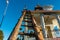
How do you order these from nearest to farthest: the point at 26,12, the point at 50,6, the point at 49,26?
the point at 26,12
the point at 50,6
the point at 49,26

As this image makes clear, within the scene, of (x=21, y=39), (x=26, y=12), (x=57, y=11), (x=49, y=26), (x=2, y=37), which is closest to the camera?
(x=26, y=12)

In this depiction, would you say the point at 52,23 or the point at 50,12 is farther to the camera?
A: the point at 52,23

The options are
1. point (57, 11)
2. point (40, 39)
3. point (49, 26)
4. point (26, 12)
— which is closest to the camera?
point (40, 39)

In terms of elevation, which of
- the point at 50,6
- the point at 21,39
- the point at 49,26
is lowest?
the point at 21,39

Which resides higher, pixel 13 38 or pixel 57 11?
pixel 57 11

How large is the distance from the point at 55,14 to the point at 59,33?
113cm

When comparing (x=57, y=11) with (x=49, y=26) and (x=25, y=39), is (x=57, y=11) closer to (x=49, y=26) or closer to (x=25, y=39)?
(x=25, y=39)

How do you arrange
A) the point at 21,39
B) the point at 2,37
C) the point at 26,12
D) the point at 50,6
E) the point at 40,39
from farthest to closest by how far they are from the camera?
the point at 2,37
the point at 21,39
the point at 50,6
the point at 26,12
the point at 40,39

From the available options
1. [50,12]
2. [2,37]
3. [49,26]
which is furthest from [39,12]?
[2,37]

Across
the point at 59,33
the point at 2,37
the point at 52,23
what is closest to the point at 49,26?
the point at 52,23

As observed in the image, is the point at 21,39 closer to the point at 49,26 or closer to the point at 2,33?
the point at 49,26

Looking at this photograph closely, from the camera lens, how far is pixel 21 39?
11.2 metres

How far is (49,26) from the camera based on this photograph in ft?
41.5

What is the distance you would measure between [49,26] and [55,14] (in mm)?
3913
